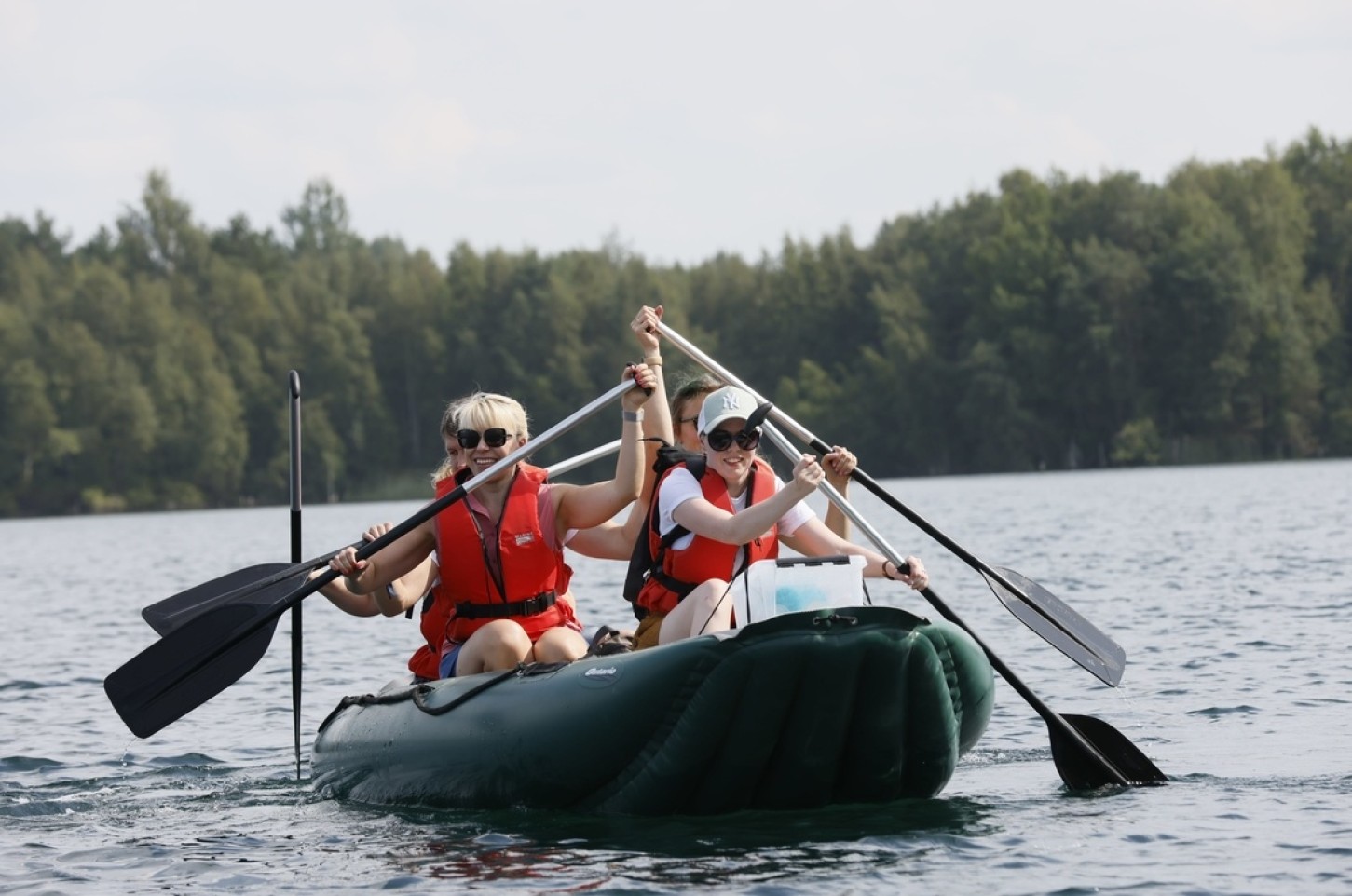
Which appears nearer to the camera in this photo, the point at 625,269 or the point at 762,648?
the point at 762,648

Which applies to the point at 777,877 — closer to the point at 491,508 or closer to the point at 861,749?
the point at 861,749

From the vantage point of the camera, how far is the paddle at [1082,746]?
6816 mm

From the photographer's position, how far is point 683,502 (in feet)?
21.1

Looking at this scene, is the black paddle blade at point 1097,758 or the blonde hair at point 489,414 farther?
the black paddle blade at point 1097,758

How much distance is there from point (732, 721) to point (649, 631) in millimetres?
802

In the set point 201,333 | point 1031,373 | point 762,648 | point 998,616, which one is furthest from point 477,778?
point 201,333

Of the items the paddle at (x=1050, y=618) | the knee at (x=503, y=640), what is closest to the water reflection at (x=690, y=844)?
the knee at (x=503, y=640)

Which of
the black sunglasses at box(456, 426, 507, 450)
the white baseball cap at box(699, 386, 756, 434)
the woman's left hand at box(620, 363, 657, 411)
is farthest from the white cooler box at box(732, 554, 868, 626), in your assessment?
the black sunglasses at box(456, 426, 507, 450)

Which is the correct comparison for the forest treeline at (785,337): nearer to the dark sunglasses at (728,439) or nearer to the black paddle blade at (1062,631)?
the black paddle blade at (1062,631)

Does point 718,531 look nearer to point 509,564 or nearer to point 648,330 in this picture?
point 509,564

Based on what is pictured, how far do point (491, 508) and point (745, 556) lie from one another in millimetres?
1108

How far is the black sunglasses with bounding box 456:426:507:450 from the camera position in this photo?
6.92 metres

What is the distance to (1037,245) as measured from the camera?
60.9 metres

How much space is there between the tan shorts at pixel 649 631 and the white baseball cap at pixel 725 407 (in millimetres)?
772
